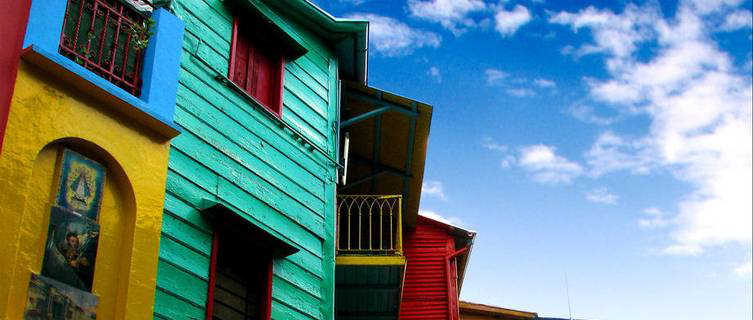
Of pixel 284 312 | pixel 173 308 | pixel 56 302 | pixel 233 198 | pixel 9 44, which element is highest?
pixel 9 44

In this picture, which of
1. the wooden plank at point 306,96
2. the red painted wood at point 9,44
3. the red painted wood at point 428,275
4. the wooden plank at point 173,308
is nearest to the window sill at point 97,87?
the red painted wood at point 9,44

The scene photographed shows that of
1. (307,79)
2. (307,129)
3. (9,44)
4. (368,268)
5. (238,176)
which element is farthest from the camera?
(368,268)

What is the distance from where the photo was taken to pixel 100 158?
6668mm

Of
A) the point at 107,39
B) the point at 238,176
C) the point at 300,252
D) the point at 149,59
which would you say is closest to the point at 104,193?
the point at 149,59

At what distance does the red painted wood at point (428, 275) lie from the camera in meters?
16.0

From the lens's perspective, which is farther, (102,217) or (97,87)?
(97,87)

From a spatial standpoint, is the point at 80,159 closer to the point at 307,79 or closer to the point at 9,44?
the point at 9,44

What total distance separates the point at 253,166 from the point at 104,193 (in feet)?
8.03

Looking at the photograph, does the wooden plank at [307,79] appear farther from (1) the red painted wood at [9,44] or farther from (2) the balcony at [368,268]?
(1) the red painted wood at [9,44]

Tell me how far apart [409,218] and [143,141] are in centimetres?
977

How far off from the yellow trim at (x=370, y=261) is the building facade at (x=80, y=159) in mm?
4708

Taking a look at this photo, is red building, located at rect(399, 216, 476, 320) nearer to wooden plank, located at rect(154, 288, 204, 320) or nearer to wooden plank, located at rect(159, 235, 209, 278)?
wooden plank, located at rect(159, 235, 209, 278)

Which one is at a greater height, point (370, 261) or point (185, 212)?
point (370, 261)

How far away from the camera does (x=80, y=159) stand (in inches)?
253
